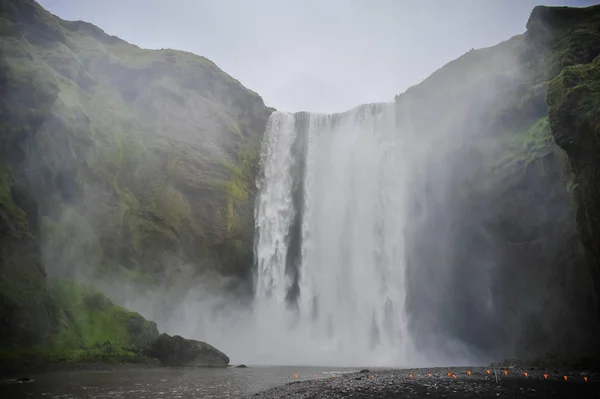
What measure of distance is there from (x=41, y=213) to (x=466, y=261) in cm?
3761

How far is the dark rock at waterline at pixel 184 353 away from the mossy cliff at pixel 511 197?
2216 centimetres

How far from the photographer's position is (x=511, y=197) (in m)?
40.0

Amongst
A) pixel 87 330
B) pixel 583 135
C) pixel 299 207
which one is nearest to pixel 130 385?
pixel 87 330

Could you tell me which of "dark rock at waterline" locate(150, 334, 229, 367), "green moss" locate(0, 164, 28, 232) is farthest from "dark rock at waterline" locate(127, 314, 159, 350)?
"green moss" locate(0, 164, 28, 232)

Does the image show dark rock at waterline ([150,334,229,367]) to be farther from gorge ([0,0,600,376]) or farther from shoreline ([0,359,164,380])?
gorge ([0,0,600,376])

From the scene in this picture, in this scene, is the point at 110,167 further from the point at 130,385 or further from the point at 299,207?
the point at 130,385

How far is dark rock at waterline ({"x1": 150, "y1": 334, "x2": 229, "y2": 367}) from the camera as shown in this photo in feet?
107

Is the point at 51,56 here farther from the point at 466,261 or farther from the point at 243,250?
the point at 466,261

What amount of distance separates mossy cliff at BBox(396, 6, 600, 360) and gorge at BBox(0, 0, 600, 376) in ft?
0.56

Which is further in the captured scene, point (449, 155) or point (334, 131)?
point (334, 131)

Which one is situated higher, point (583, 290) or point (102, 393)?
point (583, 290)

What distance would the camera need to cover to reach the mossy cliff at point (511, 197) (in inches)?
1196

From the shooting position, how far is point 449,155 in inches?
1870

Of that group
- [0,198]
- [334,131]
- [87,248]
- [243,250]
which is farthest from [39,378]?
[334,131]
